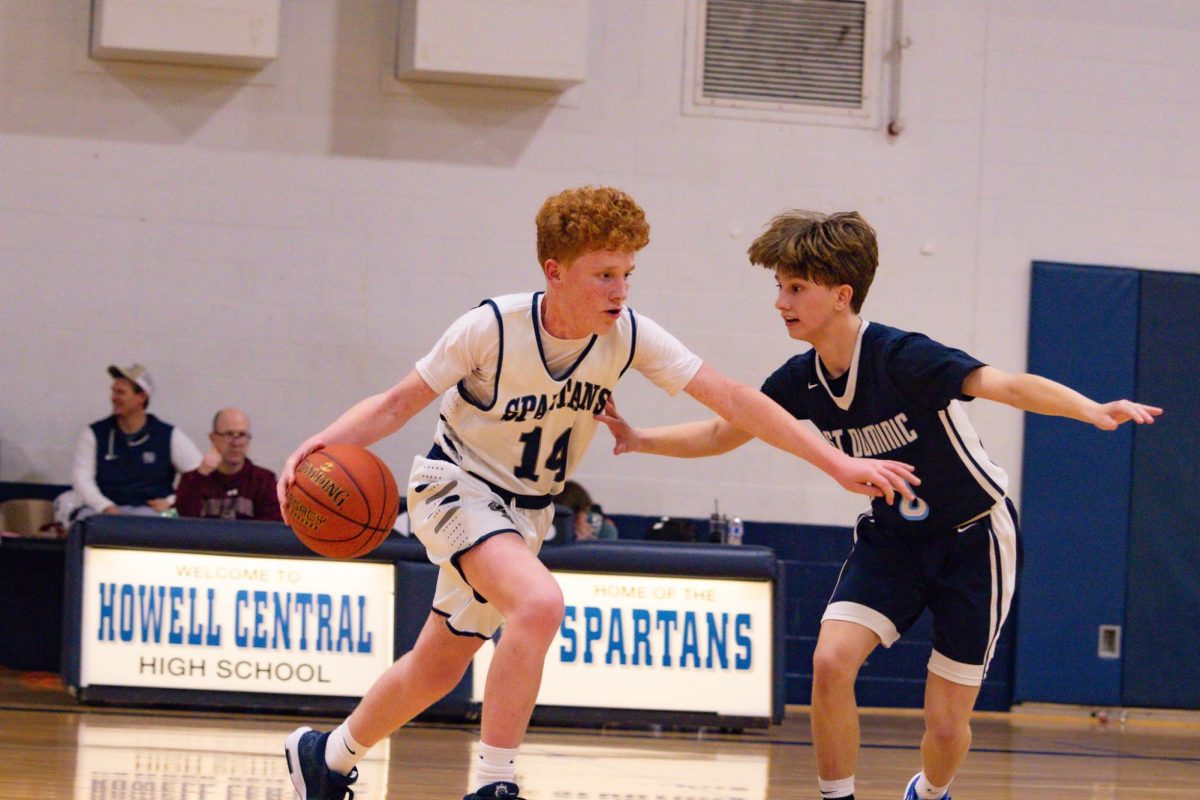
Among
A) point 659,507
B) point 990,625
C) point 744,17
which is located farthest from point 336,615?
point 744,17

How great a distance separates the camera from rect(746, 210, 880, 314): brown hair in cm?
409

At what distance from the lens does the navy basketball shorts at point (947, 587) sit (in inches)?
160

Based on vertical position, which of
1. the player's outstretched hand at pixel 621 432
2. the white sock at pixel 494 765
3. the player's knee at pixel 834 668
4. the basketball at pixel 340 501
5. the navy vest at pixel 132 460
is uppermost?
the player's outstretched hand at pixel 621 432

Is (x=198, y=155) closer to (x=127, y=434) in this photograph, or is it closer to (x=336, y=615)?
(x=127, y=434)

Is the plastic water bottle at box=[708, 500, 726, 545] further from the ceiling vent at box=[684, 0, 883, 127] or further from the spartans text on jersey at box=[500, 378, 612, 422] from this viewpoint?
the spartans text on jersey at box=[500, 378, 612, 422]

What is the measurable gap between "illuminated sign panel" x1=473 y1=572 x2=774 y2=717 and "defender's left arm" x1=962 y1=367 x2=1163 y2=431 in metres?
3.54

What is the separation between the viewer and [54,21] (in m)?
8.65

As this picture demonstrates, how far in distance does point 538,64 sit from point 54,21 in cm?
291

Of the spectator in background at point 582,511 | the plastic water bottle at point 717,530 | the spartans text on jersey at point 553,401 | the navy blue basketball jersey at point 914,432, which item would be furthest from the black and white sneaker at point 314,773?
the spectator in background at point 582,511

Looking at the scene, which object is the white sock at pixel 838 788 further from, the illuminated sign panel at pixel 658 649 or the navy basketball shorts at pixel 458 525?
the illuminated sign panel at pixel 658 649

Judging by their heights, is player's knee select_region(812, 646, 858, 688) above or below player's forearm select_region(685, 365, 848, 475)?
below

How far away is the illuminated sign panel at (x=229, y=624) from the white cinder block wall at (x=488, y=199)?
1.79 meters

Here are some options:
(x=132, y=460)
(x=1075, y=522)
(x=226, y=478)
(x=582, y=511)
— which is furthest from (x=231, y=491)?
(x=1075, y=522)

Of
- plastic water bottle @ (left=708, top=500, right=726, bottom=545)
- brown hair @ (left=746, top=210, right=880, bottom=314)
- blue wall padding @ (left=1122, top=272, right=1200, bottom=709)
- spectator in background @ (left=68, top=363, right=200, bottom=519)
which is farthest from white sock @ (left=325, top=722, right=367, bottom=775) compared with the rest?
blue wall padding @ (left=1122, top=272, right=1200, bottom=709)
